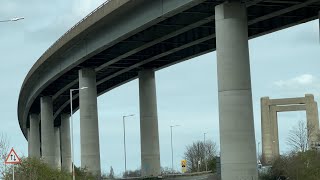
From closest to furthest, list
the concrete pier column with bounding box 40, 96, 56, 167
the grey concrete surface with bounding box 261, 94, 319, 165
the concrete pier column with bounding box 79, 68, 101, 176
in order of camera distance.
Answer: the concrete pier column with bounding box 79, 68, 101, 176, the concrete pier column with bounding box 40, 96, 56, 167, the grey concrete surface with bounding box 261, 94, 319, 165

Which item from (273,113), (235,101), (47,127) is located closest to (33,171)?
(235,101)

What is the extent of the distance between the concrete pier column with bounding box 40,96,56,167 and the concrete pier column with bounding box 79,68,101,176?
18489 millimetres

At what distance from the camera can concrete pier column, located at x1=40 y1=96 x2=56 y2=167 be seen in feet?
251

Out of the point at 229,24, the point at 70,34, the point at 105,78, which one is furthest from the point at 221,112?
the point at 105,78

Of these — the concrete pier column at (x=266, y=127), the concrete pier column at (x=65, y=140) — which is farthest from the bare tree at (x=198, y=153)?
the concrete pier column at (x=266, y=127)

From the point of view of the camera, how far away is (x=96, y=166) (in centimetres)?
5744

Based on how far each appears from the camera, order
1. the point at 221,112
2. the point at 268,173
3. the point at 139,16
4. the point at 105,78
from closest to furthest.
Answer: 1. the point at 221,112
2. the point at 139,16
3. the point at 268,173
4. the point at 105,78

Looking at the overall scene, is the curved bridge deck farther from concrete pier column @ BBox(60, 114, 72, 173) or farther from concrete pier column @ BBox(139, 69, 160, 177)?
concrete pier column @ BBox(60, 114, 72, 173)

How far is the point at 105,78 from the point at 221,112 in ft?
109

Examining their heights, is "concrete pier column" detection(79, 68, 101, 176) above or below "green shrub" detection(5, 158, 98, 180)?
above

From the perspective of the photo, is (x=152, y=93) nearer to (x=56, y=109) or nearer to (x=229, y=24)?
(x=229, y=24)

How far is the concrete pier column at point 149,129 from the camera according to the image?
202 feet

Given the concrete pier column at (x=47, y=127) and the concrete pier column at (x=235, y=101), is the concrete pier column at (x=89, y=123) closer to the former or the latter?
the concrete pier column at (x=47, y=127)

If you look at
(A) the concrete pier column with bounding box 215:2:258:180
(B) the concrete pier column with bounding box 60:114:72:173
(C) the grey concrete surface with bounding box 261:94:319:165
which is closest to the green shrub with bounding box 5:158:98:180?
(A) the concrete pier column with bounding box 215:2:258:180
